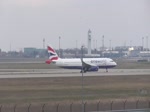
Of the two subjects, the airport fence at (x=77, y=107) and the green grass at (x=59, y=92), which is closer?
the airport fence at (x=77, y=107)

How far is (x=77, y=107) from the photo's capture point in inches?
1797

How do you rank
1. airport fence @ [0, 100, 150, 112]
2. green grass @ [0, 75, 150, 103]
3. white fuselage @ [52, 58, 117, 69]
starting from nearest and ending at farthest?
airport fence @ [0, 100, 150, 112], green grass @ [0, 75, 150, 103], white fuselage @ [52, 58, 117, 69]

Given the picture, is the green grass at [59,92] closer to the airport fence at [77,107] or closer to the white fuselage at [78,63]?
the airport fence at [77,107]

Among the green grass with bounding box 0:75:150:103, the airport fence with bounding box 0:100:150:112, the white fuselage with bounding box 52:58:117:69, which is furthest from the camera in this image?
the white fuselage with bounding box 52:58:117:69

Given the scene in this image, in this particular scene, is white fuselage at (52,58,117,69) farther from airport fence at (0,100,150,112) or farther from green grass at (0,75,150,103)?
airport fence at (0,100,150,112)

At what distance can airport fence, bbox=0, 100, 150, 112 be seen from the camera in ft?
143

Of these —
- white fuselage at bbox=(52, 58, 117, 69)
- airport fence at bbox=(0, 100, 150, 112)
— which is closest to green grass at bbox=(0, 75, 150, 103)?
airport fence at bbox=(0, 100, 150, 112)

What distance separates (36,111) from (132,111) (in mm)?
9792

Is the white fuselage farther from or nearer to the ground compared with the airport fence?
farther from the ground

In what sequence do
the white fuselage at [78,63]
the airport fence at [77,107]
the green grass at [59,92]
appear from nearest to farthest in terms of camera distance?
the airport fence at [77,107] < the green grass at [59,92] < the white fuselage at [78,63]

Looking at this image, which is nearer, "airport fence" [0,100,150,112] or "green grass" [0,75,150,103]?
"airport fence" [0,100,150,112]

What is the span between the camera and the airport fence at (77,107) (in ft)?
143

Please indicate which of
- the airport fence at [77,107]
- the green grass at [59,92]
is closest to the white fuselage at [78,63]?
the green grass at [59,92]

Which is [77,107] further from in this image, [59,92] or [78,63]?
[78,63]
